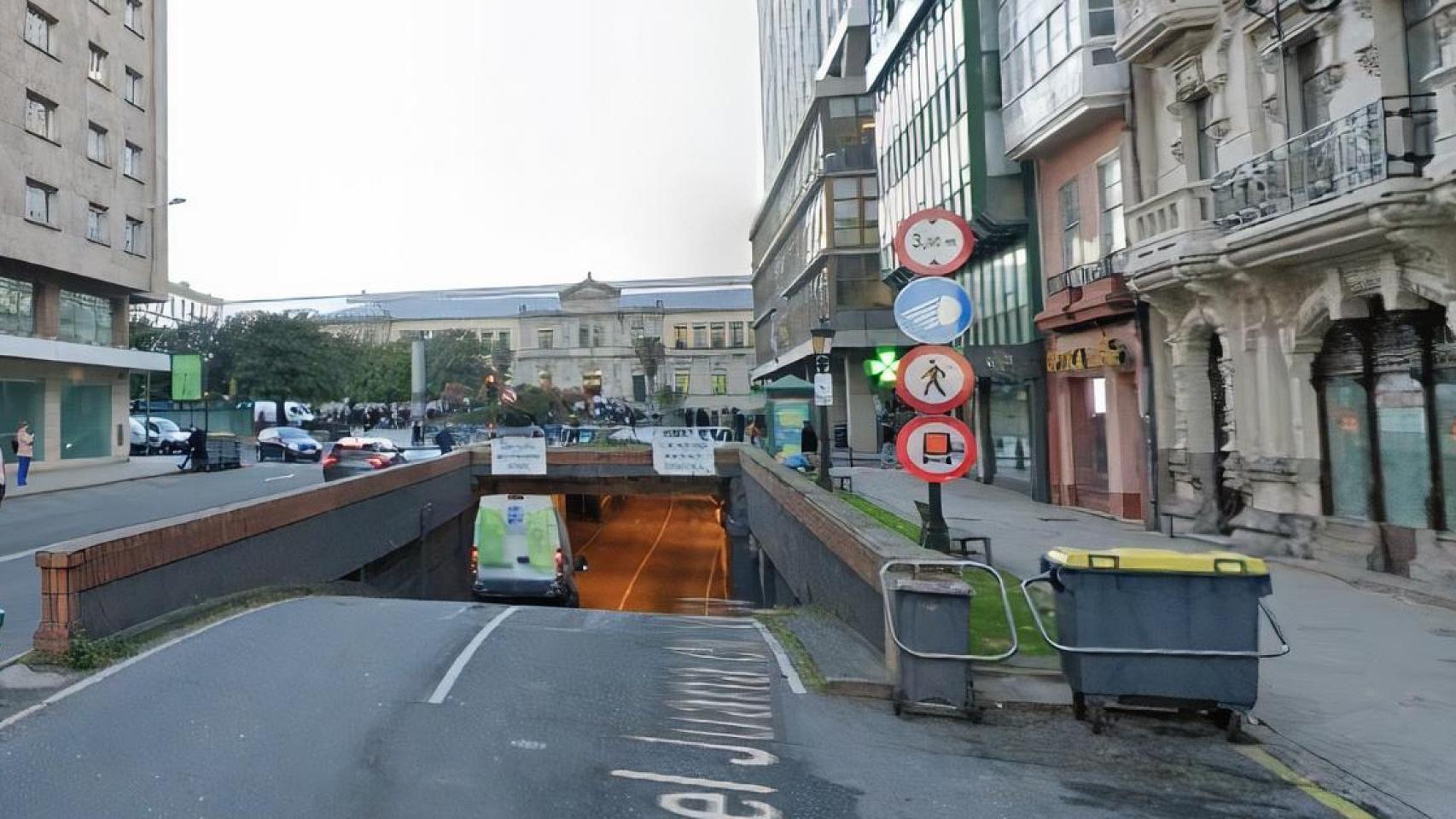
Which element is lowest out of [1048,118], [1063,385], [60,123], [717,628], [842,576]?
[717,628]

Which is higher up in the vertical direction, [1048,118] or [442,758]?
[1048,118]

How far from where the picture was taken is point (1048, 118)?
17062 mm

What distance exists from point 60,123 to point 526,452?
18749 millimetres

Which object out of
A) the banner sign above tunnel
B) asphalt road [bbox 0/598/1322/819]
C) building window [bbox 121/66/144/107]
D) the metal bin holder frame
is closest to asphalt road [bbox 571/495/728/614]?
the banner sign above tunnel

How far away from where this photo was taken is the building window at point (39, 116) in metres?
25.2

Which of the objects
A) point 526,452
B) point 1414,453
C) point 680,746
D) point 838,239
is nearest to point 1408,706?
point 680,746

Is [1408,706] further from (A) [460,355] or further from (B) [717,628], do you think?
(A) [460,355]

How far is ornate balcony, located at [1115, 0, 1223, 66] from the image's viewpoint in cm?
1310

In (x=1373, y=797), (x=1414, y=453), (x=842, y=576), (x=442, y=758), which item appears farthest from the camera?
(x=1414, y=453)

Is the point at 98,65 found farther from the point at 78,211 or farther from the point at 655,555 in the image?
the point at 655,555

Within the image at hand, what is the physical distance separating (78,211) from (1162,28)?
99.7 feet

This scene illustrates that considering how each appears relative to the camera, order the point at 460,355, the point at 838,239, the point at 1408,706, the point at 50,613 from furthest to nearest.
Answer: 1. the point at 460,355
2. the point at 838,239
3. the point at 50,613
4. the point at 1408,706

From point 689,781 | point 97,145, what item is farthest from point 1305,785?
point 97,145

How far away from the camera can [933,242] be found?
908 centimetres
